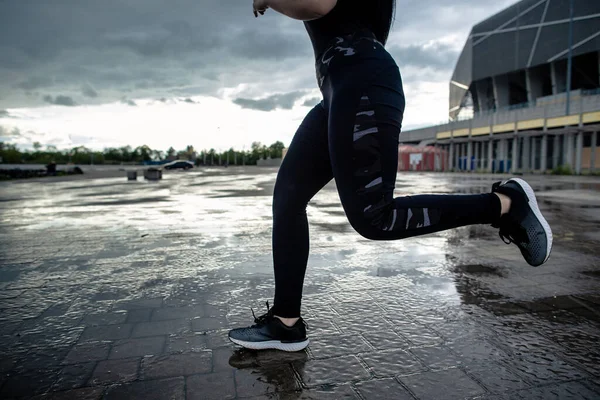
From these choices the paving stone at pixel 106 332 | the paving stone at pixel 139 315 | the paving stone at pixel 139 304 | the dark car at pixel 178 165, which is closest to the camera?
the paving stone at pixel 106 332

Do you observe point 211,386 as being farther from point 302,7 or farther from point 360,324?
point 302,7

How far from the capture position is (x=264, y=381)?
5.51 feet

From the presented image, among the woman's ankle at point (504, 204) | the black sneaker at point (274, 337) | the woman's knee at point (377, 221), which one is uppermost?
the woman's ankle at point (504, 204)

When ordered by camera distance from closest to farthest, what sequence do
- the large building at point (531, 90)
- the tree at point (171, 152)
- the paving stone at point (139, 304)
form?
the paving stone at point (139, 304) < the large building at point (531, 90) < the tree at point (171, 152)

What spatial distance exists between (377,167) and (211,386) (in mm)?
1084

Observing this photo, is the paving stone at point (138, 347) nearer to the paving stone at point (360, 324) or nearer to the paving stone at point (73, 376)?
the paving stone at point (73, 376)

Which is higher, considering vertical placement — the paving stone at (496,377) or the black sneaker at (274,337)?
the black sneaker at (274,337)

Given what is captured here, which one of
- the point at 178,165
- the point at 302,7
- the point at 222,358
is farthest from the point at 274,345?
the point at 178,165

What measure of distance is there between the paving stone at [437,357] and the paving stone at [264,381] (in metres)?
0.57

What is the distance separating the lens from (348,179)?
5.77 ft

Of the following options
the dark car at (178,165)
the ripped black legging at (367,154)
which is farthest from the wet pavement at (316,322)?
the dark car at (178,165)

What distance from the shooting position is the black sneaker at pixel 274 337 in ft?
6.45

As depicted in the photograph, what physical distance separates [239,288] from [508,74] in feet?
193

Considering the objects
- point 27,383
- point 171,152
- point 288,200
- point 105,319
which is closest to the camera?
point 27,383
